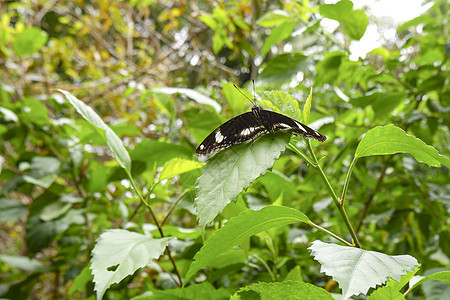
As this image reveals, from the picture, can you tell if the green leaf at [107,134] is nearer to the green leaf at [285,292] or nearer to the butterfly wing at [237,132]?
the butterfly wing at [237,132]

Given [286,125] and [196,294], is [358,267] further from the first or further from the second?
[196,294]

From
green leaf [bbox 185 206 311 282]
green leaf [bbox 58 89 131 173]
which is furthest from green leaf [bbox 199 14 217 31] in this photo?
green leaf [bbox 185 206 311 282]

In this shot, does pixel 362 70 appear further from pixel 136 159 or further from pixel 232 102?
pixel 136 159

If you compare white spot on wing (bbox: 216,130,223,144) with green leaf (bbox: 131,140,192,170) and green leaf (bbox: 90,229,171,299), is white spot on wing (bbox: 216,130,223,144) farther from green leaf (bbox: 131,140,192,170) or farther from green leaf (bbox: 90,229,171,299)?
green leaf (bbox: 131,140,192,170)

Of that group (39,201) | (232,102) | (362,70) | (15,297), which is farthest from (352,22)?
(15,297)

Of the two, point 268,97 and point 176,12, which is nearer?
point 268,97

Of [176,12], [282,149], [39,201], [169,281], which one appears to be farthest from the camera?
[176,12]
